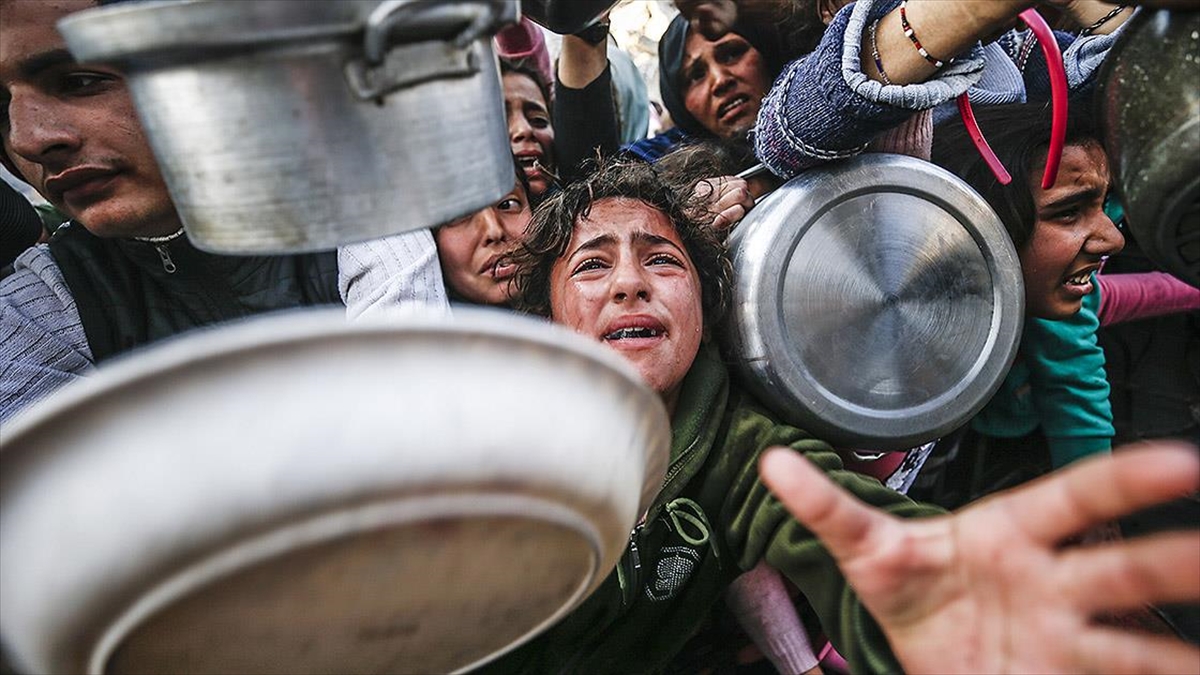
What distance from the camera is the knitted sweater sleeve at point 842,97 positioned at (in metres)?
1.02

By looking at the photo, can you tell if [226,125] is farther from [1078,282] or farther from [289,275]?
[1078,282]

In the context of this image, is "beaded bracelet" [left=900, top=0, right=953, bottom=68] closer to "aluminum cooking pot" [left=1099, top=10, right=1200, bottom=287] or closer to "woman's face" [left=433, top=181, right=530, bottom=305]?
"aluminum cooking pot" [left=1099, top=10, right=1200, bottom=287]

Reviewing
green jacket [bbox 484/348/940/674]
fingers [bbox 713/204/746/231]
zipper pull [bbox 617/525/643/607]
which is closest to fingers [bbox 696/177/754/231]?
fingers [bbox 713/204/746/231]

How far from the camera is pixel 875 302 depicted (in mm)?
1229

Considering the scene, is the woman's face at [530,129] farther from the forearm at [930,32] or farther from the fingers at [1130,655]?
the fingers at [1130,655]

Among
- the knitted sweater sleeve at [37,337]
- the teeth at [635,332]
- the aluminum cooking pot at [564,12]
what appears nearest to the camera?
the aluminum cooking pot at [564,12]

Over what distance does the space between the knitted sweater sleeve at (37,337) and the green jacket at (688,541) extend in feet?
2.75

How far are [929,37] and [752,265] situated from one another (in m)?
0.41

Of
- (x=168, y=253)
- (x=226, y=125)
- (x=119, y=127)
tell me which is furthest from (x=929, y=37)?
(x=168, y=253)

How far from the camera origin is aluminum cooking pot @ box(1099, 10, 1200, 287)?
0.73 meters

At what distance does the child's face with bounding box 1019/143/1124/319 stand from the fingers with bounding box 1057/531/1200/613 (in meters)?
1.04

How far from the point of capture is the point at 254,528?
51 cm

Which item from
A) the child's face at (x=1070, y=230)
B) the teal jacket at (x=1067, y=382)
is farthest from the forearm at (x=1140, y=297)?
the child's face at (x=1070, y=230)

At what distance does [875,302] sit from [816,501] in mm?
639
